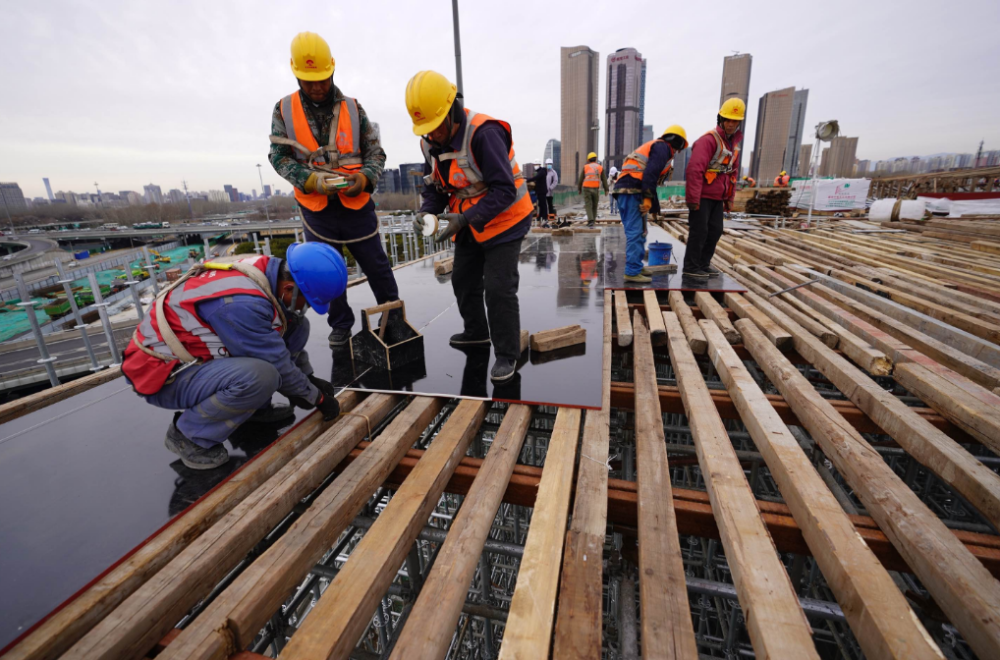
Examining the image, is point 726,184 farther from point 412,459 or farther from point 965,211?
point 965,211

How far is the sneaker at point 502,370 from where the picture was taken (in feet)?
8.98

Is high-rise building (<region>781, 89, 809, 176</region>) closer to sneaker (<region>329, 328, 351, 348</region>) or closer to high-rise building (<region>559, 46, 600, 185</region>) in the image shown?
high-rise building (<region>559, 46, 600, 185</region>)

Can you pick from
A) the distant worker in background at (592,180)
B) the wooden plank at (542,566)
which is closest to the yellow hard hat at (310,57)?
the wooden plank at (542,566)

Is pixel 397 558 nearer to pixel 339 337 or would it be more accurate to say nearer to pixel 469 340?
pixel 469 340

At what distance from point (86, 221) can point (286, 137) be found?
10664cm

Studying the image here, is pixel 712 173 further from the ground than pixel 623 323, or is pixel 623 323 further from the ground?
pixel 712 173

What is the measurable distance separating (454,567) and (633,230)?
14.6ft

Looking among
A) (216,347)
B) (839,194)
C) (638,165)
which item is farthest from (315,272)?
(839,194)

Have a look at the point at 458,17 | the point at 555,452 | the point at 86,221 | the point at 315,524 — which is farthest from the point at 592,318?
the point at 86,221

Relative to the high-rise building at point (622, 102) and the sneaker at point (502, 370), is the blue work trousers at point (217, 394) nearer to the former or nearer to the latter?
the sneaker at point (502, 370)

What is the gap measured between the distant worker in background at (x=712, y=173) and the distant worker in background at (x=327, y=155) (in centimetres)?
313

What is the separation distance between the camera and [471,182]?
272cm

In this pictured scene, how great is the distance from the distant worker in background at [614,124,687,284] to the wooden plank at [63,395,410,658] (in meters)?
3.96

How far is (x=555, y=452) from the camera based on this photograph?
198 centimetres
